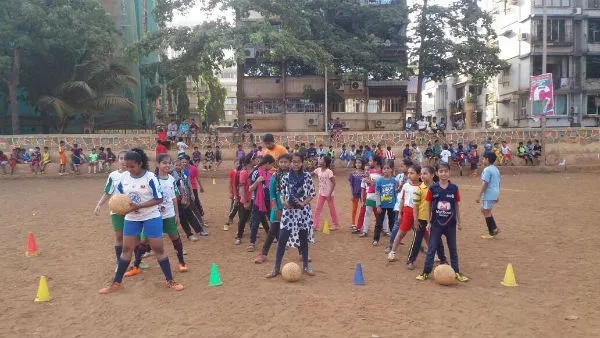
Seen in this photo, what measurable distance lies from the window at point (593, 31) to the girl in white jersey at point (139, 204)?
126 ft

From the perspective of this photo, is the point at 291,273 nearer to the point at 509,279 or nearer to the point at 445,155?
the point at 509,279

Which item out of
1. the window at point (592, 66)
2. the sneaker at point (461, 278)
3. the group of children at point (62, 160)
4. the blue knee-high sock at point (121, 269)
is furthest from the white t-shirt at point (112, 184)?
the window at point (592, 66)

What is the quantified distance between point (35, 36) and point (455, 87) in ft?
127

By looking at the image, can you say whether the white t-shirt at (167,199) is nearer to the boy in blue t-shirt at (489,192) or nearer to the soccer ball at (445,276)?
the soccer ball at (445,276)

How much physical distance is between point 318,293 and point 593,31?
3801 cm

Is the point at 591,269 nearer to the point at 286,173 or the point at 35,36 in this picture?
the point at 286,173

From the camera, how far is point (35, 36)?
77.2 ft

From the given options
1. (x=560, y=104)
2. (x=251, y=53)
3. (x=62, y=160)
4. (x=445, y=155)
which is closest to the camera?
(x=445, y=155)

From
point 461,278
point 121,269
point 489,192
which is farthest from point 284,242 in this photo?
point 489,192

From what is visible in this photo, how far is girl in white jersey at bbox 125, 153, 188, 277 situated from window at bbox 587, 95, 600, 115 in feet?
123

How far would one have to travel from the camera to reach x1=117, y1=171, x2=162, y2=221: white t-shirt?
5.70 m

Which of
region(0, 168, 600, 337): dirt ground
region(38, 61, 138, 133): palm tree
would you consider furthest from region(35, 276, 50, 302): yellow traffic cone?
region(38, 61, 138, 133): palm tree

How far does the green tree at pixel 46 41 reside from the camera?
2248 cm

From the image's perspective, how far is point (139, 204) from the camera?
5.68 metres
